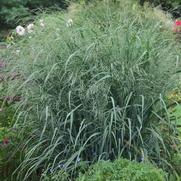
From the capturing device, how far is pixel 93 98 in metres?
4.75

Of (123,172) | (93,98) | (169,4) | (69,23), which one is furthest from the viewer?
(169,4)

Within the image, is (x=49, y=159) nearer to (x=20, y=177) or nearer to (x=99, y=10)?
(x=20, y=177)

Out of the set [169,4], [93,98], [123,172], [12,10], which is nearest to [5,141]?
[93,98]

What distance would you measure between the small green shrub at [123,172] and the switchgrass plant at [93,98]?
0.47 meters

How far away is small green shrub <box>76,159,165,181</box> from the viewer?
3.99m

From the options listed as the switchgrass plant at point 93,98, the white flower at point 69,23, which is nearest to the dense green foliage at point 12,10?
the white flower at point 69,23

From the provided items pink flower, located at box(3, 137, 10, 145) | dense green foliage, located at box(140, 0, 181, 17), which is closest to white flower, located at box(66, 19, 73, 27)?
pink flower, located at box(3, 137, 10, 145)

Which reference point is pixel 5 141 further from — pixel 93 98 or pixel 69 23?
pixel 69 23

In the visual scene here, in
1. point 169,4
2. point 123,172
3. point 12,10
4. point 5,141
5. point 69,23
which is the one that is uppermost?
point 69,23

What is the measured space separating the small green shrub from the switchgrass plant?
1.55 feet

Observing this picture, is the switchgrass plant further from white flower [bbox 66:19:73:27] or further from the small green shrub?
the small green shrub

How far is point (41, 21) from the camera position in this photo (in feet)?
20.3

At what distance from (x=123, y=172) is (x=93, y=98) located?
915 mm

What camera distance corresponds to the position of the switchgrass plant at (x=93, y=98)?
4.75 meters
